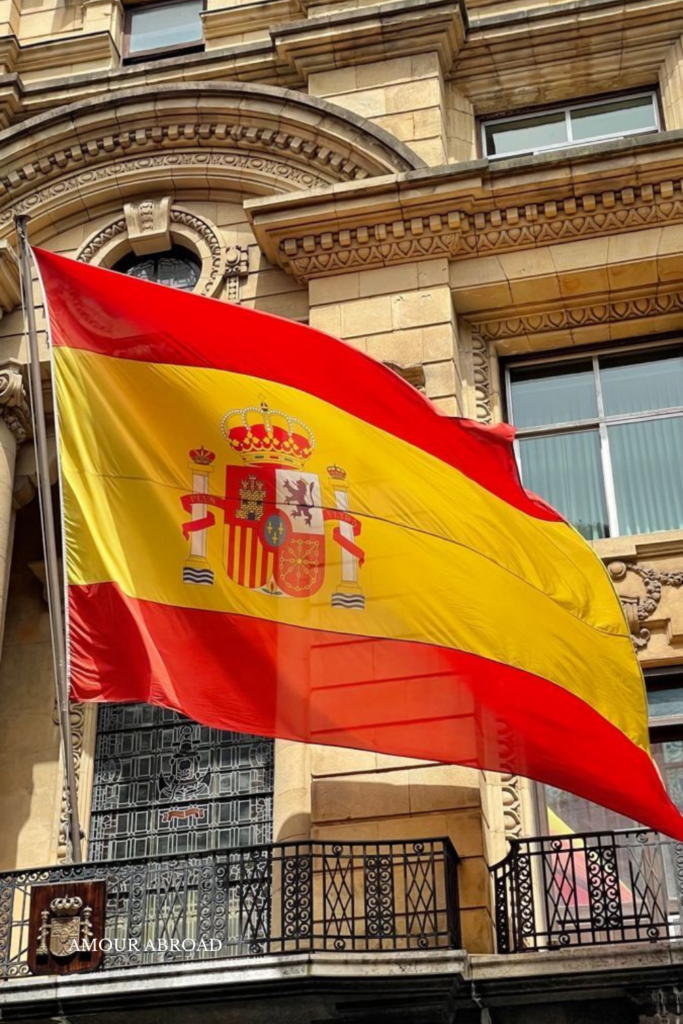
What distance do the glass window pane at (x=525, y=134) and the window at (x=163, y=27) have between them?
4.09m

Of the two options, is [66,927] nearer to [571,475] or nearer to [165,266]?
[571,475]

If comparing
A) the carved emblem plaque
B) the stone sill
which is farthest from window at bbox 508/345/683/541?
the carved emblem plaque

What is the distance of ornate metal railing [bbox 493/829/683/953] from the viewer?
42.7ft

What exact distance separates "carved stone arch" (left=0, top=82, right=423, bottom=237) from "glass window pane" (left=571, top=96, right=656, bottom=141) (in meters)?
2.54

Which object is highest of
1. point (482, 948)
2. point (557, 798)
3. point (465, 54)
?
point (465, 54)

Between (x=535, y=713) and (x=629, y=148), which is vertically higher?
(x=629, y=148)

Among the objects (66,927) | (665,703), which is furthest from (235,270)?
(66,927)

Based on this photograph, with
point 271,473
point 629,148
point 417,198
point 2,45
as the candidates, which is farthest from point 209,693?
point 2,45

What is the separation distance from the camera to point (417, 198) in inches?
649

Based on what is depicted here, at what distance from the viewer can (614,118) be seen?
60.9 feet

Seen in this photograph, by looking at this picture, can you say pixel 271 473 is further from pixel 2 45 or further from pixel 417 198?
pixel 2 45

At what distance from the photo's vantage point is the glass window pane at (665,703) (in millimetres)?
14570

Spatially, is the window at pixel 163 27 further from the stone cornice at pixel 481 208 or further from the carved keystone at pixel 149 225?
the stone cornice at pixel 481 208

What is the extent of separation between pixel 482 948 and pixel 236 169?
29.6 ft
